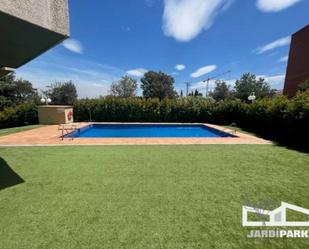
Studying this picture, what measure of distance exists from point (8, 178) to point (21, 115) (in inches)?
651

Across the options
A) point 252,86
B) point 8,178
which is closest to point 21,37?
point 8,178

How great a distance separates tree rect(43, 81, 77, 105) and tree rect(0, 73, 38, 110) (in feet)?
14.8

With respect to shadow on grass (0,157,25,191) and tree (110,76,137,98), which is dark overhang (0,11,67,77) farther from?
tree (110,76,137,98)

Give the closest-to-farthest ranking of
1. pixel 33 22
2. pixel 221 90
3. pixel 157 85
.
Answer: pixel 33 22 → pixel 221 90 → pixel 157 85

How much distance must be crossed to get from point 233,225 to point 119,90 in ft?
167

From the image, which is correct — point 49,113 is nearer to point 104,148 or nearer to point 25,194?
point 104,148

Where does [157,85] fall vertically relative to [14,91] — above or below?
above

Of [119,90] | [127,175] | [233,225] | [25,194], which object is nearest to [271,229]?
[233,225]

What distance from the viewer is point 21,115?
1872 centimetres

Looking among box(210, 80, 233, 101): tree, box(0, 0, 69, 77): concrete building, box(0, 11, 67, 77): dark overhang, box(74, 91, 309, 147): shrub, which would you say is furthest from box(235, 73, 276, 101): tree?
box(0, 0, 69, 77): concrete building

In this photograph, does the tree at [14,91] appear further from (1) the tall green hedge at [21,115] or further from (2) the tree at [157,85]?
(2) the tree at [157,85]

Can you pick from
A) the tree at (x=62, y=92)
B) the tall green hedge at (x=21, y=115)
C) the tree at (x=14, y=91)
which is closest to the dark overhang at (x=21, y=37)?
the tall green hedge at (x=21, y=115)

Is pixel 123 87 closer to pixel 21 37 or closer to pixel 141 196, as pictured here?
pixel 21 37

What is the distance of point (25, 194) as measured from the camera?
4102mm
